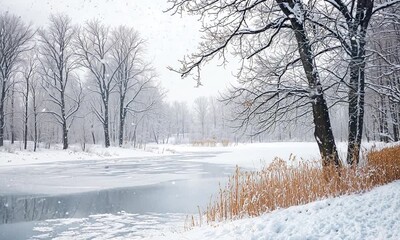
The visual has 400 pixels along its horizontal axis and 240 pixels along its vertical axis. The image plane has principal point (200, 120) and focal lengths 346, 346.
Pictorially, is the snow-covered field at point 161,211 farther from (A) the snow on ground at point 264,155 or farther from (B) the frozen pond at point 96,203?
(A) the snow on ground at point 264,155

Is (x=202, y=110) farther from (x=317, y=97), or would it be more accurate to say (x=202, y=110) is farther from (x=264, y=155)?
(x=317, y=97)

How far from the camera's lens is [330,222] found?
201 inches

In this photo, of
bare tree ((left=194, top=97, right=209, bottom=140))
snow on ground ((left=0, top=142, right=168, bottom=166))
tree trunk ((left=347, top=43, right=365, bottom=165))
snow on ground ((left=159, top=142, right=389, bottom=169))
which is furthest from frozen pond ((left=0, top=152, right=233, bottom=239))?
bare tree ((left=194, top=97, right=209, bottom=140))

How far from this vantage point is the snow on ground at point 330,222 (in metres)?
4.77

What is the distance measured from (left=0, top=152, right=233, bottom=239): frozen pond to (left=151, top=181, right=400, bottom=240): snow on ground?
278 cm

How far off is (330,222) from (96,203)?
7795 mm

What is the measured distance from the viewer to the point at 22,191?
12969 millimetres

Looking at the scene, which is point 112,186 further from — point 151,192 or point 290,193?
point 290,193

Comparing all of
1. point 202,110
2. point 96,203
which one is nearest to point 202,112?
point 202,110

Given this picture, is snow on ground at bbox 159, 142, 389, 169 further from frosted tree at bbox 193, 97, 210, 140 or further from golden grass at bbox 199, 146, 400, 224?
frosted tree at bbox 193, 97, 210, 140

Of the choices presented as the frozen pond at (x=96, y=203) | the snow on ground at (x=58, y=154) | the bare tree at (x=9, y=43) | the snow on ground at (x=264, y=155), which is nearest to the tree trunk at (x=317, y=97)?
the frozen pond at (x=96, y=203)

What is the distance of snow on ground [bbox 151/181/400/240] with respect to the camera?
4.77 meters

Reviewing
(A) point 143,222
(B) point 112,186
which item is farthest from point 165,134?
(A) point 143,222

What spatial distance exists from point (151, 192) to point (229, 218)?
254 inches
